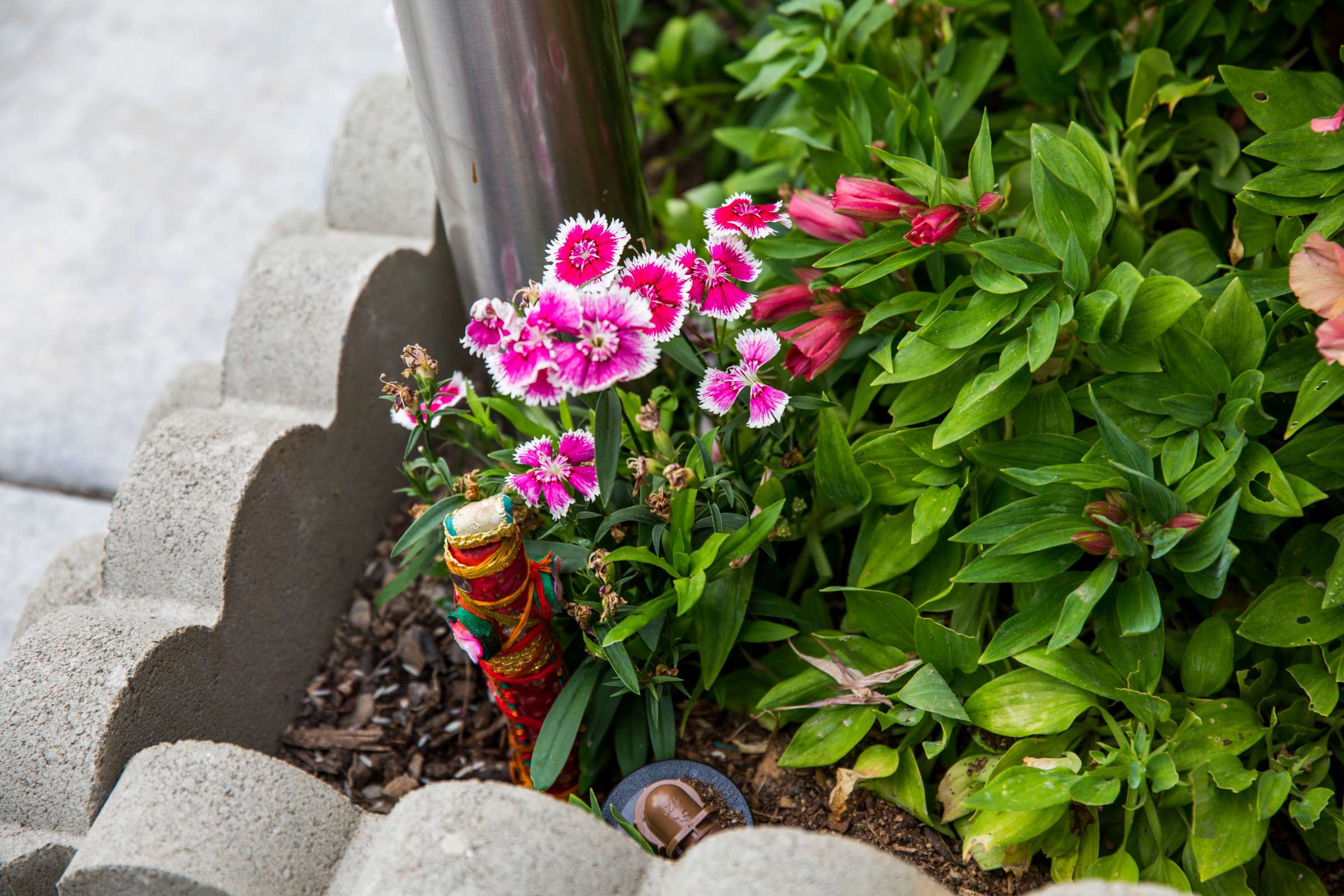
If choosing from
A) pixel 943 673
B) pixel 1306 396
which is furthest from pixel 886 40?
pixel 943 673

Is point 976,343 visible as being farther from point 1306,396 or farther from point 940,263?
point 1306,396

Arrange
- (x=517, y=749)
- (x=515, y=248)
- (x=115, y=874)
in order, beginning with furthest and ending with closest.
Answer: (x=515, y=248)
(x=517, y=749)
(x=115, y=874)

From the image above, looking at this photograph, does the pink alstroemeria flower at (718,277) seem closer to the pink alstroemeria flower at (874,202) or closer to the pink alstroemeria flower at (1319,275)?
the pink alstroemeria flower at (874,202)

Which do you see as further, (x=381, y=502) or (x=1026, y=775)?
(x=381, y=502)

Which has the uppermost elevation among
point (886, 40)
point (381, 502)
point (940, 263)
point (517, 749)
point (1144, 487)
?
point (886, 40)

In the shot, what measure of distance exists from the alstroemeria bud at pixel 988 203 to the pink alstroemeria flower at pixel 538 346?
0.51m

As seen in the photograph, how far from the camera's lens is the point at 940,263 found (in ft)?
4.31

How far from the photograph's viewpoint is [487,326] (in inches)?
42.9

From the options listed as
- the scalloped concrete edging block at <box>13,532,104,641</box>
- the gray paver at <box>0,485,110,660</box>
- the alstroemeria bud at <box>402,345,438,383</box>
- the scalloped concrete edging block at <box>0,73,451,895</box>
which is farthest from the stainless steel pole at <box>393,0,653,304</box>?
the gray paver at <box>0,485,110,660</box>

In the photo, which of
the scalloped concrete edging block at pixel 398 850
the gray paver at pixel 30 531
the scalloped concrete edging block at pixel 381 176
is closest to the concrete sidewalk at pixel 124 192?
the gray paver at pixel 30 531

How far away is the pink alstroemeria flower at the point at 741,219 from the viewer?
1189mm

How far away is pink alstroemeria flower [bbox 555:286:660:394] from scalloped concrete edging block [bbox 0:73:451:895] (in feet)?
1.84

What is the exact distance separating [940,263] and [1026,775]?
609 millimetres

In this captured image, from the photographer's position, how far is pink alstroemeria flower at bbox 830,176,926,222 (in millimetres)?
1247
